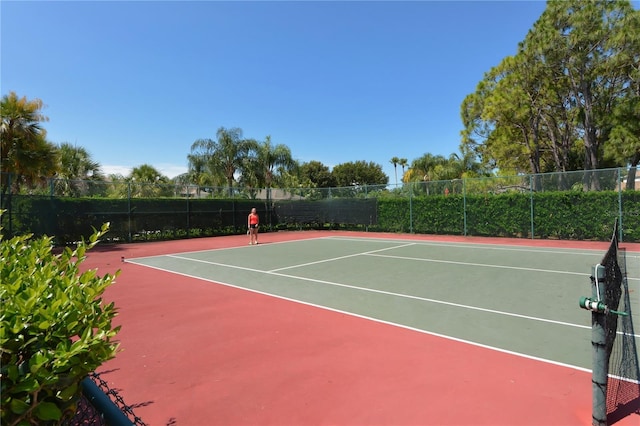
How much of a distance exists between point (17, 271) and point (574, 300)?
7519 millimetres

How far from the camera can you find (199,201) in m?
21.2

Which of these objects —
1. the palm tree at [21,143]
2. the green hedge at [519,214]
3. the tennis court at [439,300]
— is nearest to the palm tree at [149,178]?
the palm tree at [21,143]

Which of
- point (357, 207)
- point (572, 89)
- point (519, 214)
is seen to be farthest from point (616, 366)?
point (572, 89)

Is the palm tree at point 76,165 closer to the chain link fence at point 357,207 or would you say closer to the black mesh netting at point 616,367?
the chain link fence at point 357,207

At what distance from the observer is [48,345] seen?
1.29 meters

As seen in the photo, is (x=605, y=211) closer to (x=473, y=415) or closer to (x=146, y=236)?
(x=473, y=415)

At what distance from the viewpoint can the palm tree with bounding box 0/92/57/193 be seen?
1362cm

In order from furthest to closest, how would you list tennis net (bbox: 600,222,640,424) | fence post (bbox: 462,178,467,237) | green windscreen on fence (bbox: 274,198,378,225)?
1. green windscreen on fence (bbox: 274,198,378,225)
2. fence post (bbox: 462,178,467,237)
3. tennis net (bbox: 600,222,640,424)

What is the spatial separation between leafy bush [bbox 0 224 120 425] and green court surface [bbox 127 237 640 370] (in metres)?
4.33

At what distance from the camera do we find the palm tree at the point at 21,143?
13.6 metres

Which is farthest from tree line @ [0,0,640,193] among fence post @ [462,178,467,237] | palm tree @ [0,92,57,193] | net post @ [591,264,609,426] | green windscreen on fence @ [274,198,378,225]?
net post @ [591,264,609,426]

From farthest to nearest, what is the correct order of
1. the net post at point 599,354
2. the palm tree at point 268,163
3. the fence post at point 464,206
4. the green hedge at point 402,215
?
1. the palm tree at point 268,163
2. the fence post at point 464,206
3. the green hedge at point 402,215
4. the net post at point 599,354

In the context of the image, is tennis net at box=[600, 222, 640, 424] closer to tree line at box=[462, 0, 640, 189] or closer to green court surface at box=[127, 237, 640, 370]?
green court surface at box=[127, 237, 640, 370]

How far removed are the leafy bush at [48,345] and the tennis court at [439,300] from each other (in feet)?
6.47
